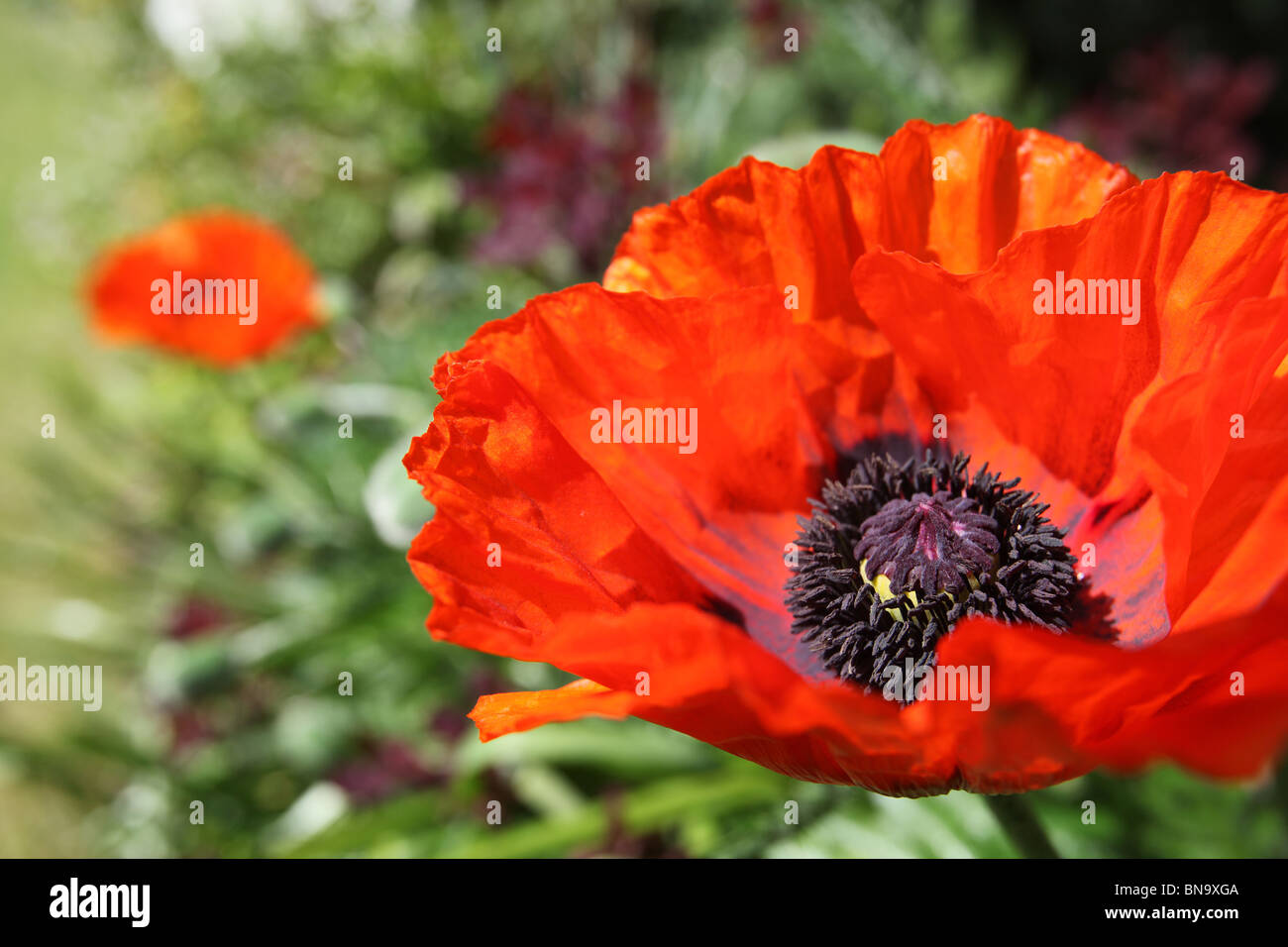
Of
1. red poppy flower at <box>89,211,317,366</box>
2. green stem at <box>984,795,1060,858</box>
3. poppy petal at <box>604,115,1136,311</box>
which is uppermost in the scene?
red poppy flower at <box>89,211,317,366</box>

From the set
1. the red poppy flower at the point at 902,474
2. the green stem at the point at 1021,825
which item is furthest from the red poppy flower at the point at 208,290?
the green stem at the point at 1021,825

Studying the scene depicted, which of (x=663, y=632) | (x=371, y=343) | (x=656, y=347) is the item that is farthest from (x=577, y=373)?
(x=371, y=343)

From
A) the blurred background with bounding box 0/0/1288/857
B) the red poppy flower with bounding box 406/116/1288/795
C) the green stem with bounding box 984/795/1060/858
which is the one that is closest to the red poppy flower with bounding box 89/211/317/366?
the blurred background with bounding box 0/0/1288/857

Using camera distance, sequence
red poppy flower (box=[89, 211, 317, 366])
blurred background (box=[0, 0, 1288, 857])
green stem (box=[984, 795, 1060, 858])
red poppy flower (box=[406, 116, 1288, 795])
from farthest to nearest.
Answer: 1. red poppy flower (box=[89, 211, 317, 366])
2. blurred background (box=[0, 0, 1288, 857])
3. green stem (box=[984, 795, 1060, 858])
4. red poppy flower (box=[406, 116, 1288, 795])

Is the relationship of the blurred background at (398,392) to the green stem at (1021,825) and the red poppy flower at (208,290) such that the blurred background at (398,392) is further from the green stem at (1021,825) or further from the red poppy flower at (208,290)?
the green stem at (1021,825)

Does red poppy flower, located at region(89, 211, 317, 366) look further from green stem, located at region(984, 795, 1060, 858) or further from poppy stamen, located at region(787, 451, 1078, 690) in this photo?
green stem, located at region(984, 795, 1060, 858)
